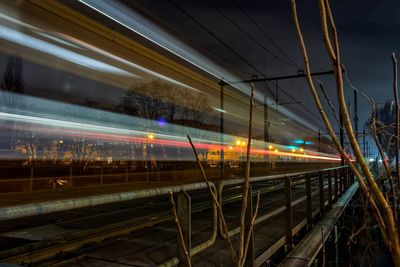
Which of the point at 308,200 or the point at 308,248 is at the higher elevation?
the point at 308,200

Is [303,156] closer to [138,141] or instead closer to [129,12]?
[138,141]

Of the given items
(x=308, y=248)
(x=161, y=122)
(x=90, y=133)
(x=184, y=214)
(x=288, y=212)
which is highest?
(x=161, y=122)

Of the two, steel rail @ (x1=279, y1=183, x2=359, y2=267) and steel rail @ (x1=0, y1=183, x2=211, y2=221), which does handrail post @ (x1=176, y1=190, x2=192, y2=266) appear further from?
steel rail @ (x1=279, y1=183, x2=359, y2=267)

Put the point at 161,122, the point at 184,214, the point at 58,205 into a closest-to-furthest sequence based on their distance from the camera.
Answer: the point at 58,205 → the point at 184,214 → the point at 161,122

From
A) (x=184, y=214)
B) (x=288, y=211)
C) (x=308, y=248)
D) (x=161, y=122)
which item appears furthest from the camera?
(x=161, y=122)

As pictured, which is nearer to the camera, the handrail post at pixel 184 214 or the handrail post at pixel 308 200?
the handrail post at pixel 184 214

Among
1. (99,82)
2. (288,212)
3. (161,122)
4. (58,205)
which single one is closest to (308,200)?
(288,212)

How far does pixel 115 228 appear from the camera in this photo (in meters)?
6.96

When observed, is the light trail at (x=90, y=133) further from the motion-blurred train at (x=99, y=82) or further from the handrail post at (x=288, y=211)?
the handrail post at (x=288, y=211)

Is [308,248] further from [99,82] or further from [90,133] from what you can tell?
[90,133]

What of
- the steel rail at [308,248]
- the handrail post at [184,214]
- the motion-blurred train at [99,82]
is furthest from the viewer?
the motion-blurred train at [99,82]

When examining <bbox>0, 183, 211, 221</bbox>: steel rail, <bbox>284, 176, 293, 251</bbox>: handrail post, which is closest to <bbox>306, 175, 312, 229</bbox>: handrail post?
<bbox>284, 176, 293, 251</bbox>: handrail post

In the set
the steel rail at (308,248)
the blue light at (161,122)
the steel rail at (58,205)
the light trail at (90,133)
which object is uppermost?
the blue light at (161,122)

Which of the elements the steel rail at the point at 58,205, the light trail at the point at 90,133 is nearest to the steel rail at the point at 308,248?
the steel rail at the point at 58,205
